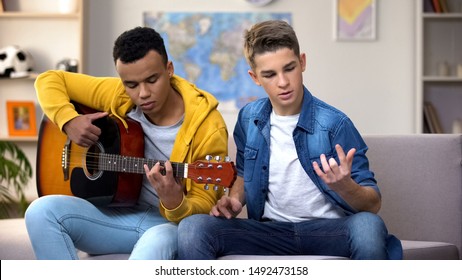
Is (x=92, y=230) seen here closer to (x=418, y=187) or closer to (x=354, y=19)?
(x=418, y=187)

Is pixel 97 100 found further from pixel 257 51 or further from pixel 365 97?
pixel 365 97

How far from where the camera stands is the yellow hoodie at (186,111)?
1884 mm

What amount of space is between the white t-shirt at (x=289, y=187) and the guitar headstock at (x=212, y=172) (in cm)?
11

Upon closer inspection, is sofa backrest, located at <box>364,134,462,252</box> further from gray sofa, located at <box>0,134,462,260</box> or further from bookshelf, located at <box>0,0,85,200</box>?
bookshelf, located at <box>0,0,85,200</box>

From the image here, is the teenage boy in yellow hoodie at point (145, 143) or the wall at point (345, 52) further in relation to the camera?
the wall at point (345, 52)

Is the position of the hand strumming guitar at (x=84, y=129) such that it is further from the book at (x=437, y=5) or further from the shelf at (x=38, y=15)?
the book at (x=437, y=5)

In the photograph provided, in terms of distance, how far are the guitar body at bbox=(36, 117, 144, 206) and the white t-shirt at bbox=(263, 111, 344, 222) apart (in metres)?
0.33

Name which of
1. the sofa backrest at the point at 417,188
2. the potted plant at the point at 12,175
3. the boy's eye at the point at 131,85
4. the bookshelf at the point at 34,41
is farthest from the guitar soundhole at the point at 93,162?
the bookshelf at the point at 34,41

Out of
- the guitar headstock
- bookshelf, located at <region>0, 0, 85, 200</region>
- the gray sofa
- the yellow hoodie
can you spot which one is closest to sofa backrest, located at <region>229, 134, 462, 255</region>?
the gray sofa

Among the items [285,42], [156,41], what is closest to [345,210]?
[285,42]

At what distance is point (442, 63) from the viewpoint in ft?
15.6

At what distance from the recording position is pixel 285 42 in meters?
1.82

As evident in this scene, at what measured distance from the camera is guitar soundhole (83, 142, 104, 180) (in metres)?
1.96

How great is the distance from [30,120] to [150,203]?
9.26ft
